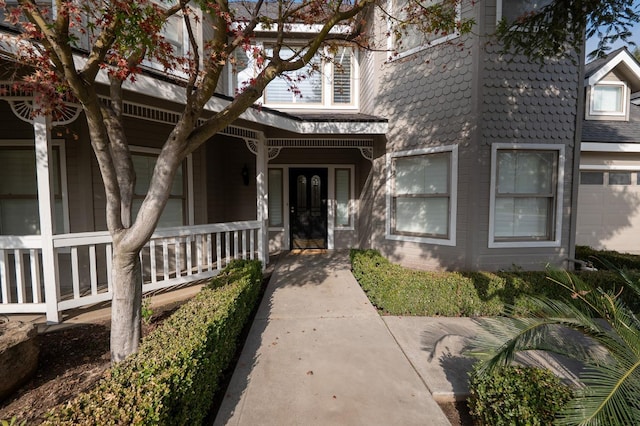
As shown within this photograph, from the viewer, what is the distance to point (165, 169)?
2.45 metres

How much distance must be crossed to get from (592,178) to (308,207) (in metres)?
7.57

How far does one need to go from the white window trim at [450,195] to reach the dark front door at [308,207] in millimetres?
2264

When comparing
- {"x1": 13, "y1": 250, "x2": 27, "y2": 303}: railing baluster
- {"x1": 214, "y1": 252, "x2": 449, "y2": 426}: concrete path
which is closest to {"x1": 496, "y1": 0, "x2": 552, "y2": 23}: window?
{"x1": 214, "y1": 252, "x2": 449, "y2": 426}: concrete path

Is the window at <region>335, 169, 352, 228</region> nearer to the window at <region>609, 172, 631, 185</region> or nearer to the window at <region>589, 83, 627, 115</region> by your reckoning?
the window at <region>609, 172, 631, 185</region>

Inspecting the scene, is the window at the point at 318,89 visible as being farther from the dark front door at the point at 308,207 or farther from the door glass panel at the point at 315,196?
the door glass panel at the point at 315,196

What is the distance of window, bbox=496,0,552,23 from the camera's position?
183 inches

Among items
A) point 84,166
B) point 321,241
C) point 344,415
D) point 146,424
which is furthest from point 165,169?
point 321,241

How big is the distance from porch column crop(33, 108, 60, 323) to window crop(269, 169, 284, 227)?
473cm

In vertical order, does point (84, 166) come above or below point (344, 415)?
above

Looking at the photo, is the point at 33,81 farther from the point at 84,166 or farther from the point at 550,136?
the point at 550,136

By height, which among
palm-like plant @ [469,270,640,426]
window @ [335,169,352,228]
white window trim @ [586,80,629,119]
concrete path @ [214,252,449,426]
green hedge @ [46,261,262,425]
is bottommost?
concrete path @ [214,252,449,426]

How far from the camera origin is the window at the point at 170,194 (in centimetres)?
518

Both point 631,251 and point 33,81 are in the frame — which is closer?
point 33,81

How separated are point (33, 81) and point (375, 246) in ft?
18.5
